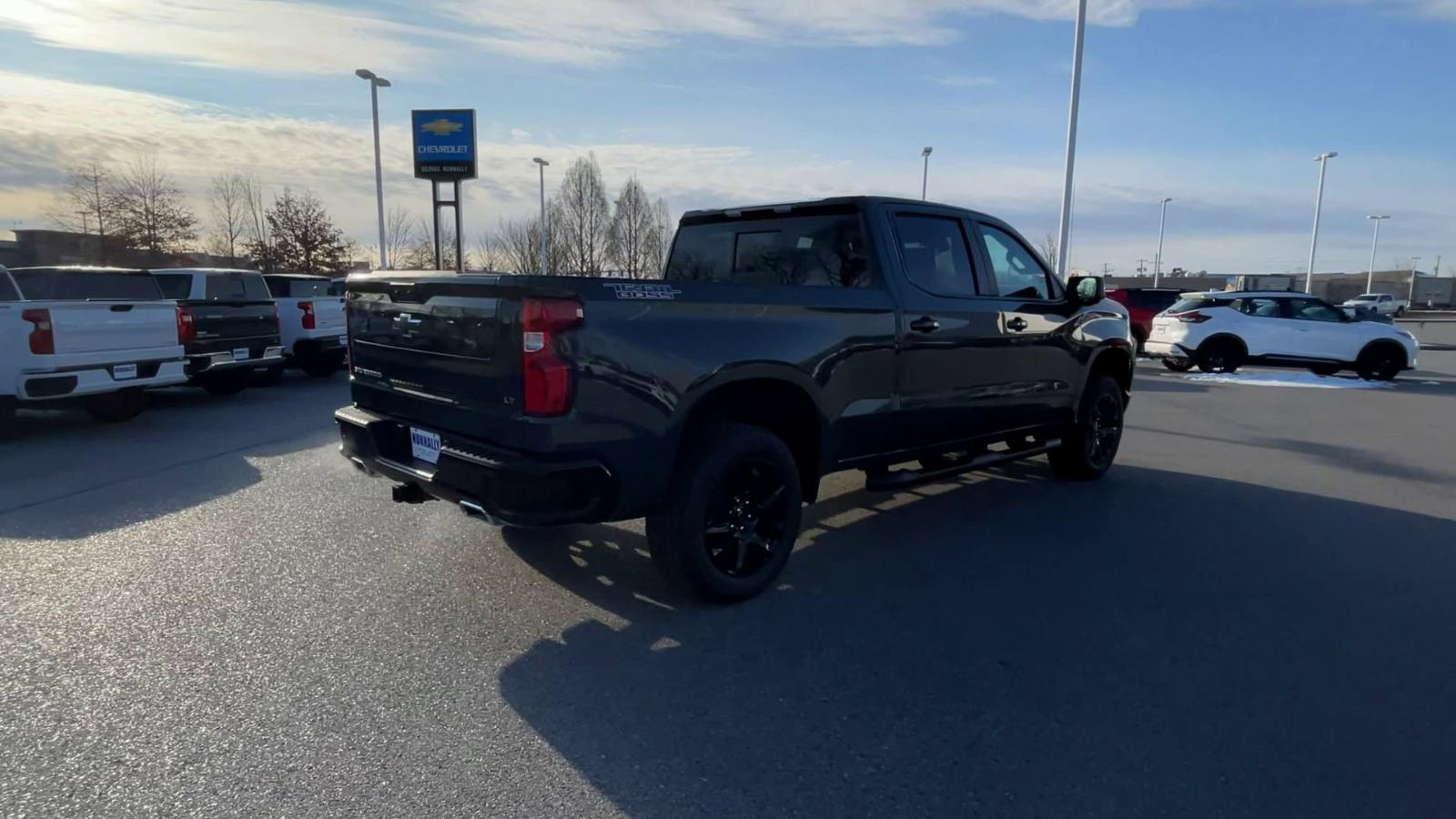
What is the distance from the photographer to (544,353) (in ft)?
11.0

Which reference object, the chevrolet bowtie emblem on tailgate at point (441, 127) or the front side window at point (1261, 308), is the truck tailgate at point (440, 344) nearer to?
the front side window at point (1261, 308)

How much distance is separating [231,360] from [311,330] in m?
2.74

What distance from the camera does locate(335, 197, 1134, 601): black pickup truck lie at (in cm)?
343

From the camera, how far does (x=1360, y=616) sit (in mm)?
4156

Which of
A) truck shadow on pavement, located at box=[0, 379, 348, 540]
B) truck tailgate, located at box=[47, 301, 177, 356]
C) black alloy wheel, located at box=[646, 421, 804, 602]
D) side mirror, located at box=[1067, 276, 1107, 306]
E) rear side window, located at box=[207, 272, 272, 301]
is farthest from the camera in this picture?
rear side window, located at box=[207, 272, 272, 301]

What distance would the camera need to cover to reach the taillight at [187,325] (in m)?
9.47

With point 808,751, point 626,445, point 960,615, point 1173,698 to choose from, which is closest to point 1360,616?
point 1173,698

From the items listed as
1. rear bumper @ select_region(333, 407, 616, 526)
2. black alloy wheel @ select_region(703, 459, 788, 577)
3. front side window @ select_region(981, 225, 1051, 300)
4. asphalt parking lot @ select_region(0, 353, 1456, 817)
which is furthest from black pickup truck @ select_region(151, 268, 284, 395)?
front side window @ select_region(981, 225, 1051, 300)

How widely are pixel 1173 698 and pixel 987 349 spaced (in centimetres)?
262

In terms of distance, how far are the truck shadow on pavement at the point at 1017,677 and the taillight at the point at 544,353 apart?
1092 millimetres

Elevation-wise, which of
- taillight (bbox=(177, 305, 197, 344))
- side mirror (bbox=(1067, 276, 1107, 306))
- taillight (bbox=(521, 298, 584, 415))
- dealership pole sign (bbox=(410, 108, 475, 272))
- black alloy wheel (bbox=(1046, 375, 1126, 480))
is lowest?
black alloy wheel (bbox=(1046, 375, 1126, 480))

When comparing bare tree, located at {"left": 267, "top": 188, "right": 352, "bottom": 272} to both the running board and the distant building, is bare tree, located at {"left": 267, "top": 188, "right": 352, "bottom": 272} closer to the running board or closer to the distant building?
the distant building

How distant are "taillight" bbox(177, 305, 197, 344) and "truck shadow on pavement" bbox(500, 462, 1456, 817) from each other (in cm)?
664

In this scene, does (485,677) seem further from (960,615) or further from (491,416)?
(960,615)
